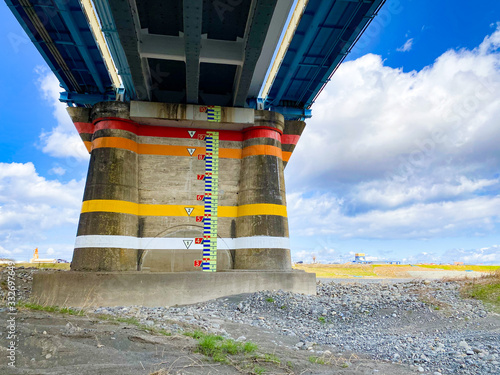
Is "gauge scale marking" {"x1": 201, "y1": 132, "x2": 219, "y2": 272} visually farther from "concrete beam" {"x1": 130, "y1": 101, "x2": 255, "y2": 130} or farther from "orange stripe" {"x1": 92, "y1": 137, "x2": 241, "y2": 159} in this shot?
"concrete beam" {"x1": 130, "y1": 101, "x2": 255, "y2": 130}

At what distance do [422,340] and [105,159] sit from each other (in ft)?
42.5

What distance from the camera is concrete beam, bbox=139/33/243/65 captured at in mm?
12781

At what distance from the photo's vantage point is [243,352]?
566cm

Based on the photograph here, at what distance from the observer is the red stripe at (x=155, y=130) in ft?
48.4

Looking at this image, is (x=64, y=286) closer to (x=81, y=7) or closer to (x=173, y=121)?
(x=173, y=121)

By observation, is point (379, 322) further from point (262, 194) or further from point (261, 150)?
point (261, 150)

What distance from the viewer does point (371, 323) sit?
978 cm

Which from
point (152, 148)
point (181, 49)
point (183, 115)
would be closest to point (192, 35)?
point (181, 49)

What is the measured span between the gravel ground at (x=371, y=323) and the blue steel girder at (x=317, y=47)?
9.69m

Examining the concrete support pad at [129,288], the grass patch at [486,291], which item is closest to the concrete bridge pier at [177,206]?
the concrete support pad at [129,288]

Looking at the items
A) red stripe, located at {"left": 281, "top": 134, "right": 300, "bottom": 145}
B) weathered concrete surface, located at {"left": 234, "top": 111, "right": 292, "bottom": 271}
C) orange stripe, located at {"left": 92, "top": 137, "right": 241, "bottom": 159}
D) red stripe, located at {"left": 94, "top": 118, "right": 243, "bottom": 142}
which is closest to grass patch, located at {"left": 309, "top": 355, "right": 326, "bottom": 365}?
weathered concrete surface, located at {"left": 234, "top": 111, "right": 292, "bottom": 271}

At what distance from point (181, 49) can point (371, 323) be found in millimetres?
11614

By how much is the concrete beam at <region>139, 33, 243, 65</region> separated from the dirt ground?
32.3 ft

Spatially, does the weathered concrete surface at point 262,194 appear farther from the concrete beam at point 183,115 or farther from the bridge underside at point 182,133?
the concrete beam at point 183,115
